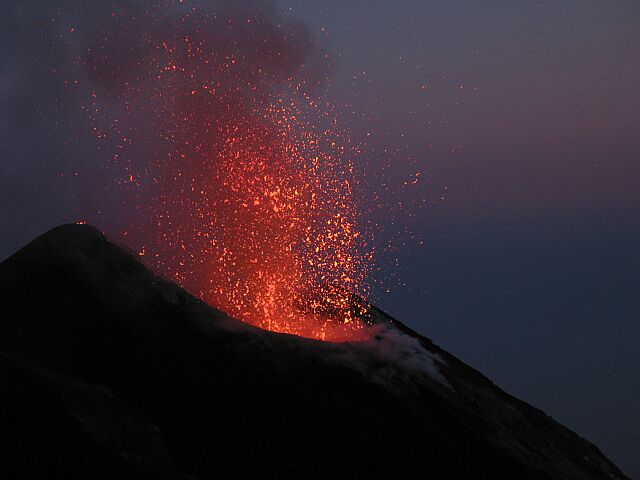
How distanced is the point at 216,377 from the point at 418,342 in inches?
131

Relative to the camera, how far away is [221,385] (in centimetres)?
913

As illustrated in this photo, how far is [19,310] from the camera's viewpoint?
9.68 m

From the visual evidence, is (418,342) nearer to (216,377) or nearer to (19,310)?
(216,377)

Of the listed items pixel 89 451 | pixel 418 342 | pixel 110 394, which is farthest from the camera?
pixel 418 342

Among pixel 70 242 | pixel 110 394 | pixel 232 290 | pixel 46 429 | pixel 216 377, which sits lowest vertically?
pixel 46 429

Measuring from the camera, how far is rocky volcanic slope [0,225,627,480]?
900 centimetres

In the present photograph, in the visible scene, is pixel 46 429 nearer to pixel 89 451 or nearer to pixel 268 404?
pixel 89 451

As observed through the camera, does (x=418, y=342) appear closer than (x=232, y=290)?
Yes

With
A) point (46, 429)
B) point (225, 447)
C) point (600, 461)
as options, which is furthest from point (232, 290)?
point (600, 461)

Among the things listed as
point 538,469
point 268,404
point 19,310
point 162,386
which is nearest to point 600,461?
point 538,469

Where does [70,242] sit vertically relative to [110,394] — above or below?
above

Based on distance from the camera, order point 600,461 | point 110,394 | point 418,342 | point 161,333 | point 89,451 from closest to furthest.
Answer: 1. point 89,451
2. point 110,394
3. point 161,333
4. point 418,342
5. point 600,461

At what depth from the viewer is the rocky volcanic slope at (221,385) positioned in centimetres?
900

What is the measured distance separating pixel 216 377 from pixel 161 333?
92cm
